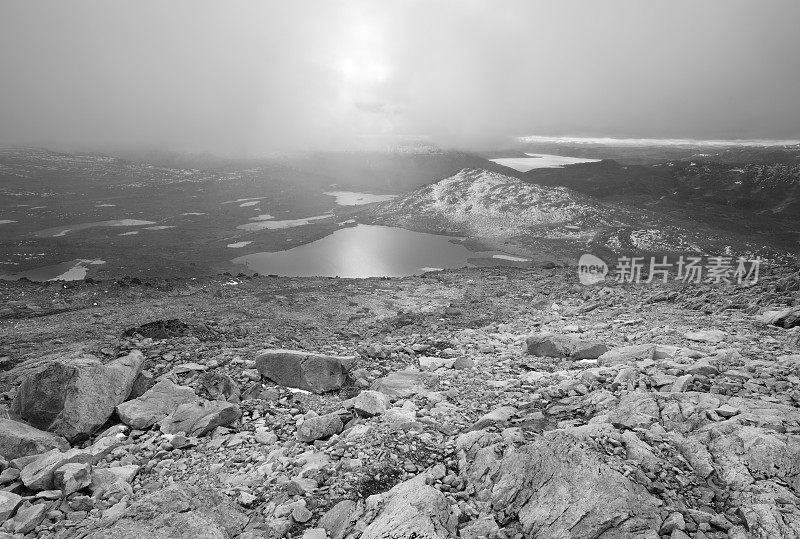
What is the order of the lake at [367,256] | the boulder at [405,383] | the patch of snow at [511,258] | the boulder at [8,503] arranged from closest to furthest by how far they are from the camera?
the boulder at [8,503] < the boulder at [405,383] < the lake at [367,256] < the patch of snow at [511,258]

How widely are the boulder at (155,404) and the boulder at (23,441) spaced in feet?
4.14

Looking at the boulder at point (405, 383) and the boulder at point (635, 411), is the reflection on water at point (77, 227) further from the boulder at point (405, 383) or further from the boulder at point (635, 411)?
the boulder at point (635, 411)

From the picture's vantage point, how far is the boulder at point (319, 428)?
838 centimetres

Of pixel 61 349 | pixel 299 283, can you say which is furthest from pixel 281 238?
pixel 61 349

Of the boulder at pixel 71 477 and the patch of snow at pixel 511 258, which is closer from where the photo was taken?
the boulder at pixel 71 477

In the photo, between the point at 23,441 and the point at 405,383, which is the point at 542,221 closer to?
the point at 405,383

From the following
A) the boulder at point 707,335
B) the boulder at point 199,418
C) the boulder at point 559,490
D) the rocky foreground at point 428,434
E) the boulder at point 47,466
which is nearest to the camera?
the boulder at point 559,490

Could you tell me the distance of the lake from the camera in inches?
2552

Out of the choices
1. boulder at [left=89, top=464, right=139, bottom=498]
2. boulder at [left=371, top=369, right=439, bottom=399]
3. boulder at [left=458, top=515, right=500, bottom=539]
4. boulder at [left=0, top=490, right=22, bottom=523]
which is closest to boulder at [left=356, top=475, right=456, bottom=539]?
boulder at [left=458, top=515, right=500, bottom=539]

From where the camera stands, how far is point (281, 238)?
9381 cm

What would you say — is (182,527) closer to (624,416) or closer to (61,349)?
(624,416)

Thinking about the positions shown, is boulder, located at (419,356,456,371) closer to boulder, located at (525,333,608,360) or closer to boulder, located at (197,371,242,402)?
boulder, located at (525,333,608,360)

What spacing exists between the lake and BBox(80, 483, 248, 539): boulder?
177 ft

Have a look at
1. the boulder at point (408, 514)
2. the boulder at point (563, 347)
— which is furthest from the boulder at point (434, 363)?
the boulder at point (408, 514)
